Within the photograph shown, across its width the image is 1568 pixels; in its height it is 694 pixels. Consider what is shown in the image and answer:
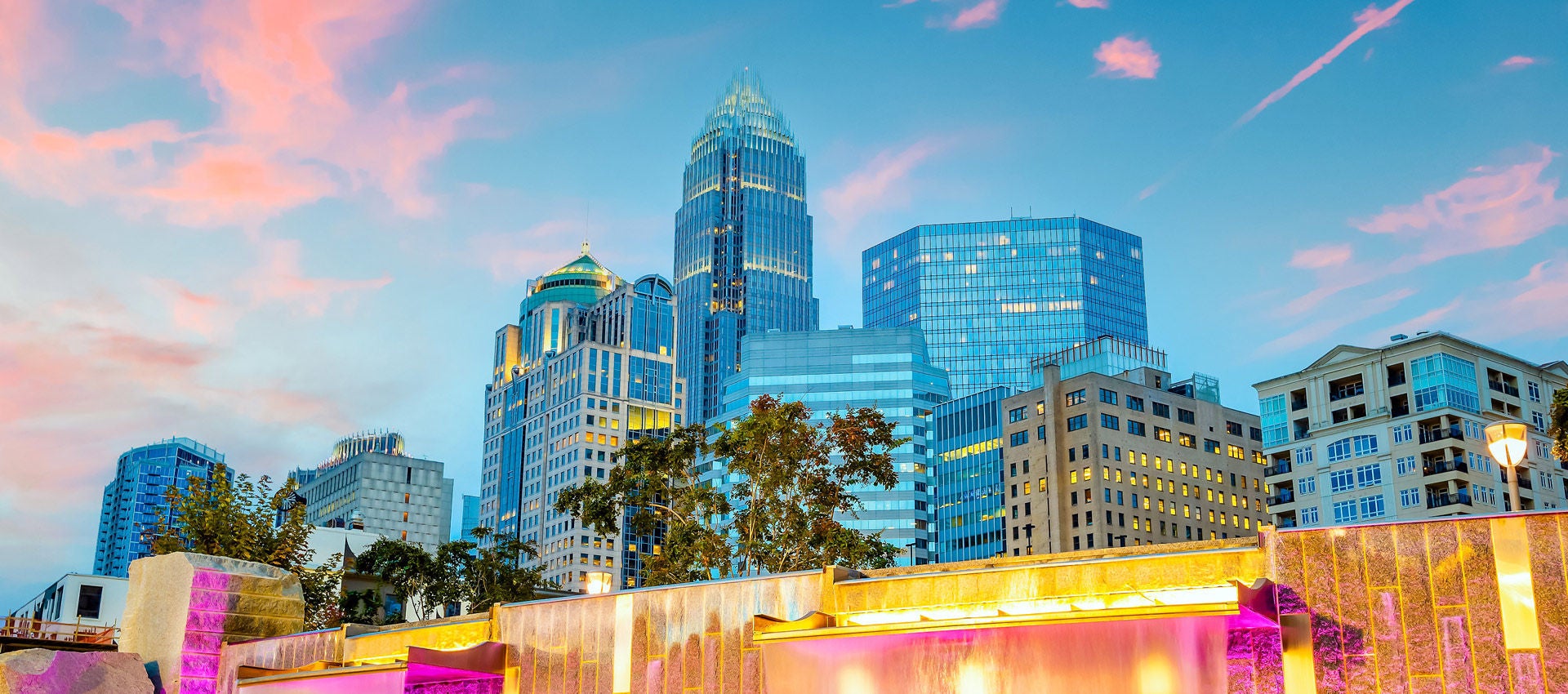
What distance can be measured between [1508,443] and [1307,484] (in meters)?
104

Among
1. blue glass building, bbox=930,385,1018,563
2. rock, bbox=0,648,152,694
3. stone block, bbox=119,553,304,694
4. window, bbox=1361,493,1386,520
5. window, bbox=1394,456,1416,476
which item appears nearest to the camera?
rock, bbox=0,648,152,694

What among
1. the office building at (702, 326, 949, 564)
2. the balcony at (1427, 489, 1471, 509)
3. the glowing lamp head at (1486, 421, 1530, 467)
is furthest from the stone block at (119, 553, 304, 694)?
the office building at (702, 326, 949, 564)

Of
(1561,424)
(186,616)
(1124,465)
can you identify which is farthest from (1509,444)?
(1124,465)

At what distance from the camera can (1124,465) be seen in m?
141

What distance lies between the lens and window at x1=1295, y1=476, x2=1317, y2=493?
4395 inches

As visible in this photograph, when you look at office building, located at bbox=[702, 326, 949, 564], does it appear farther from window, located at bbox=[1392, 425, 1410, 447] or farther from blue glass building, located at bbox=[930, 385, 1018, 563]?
window, located at bbox=[1392, 425, 1410, 447]

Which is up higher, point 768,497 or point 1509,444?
point 768,497

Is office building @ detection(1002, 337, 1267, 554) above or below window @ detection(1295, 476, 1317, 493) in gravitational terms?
above

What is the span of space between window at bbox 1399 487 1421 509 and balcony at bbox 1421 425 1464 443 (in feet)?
13.1

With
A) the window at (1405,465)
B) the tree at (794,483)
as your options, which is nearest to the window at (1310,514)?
the window at (1405,465)

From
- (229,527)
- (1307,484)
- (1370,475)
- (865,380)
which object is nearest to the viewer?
(229,527)

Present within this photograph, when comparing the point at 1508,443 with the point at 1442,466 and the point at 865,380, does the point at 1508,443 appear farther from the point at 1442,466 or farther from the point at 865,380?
the point at 865,380

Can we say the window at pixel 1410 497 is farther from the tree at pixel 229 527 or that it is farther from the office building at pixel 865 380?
the tree at pixel 229 527

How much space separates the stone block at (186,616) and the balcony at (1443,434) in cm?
9803
